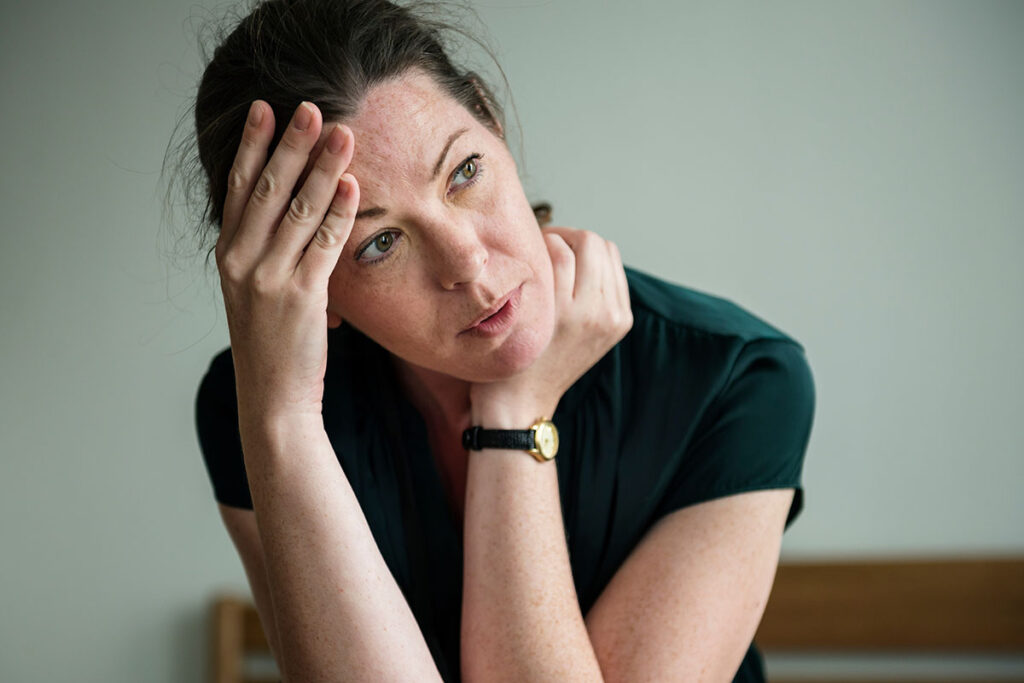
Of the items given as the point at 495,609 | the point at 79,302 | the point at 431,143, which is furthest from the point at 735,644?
the point at 79,302

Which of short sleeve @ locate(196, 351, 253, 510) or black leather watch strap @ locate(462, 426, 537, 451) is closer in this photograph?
black leather watch strap @ locate(462, 426, 537, 451)

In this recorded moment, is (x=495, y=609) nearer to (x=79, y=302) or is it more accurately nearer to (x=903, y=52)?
(x=903, y=52)

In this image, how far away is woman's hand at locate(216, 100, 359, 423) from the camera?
777 mm

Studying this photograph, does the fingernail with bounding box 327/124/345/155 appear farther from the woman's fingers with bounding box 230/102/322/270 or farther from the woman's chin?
the woman's chin

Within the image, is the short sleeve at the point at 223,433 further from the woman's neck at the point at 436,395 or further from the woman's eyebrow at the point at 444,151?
the woman's eyebrow at the point at 444,151

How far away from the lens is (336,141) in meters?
0.76

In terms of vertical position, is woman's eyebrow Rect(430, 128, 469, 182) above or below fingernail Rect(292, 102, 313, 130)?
below

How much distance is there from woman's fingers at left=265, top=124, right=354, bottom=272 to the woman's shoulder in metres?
0.39

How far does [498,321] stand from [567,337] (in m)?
0.10

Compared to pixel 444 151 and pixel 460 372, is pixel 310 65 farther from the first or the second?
pixel 460 372

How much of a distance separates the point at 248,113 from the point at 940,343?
4.60 feet

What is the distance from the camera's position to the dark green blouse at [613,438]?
0.94 m

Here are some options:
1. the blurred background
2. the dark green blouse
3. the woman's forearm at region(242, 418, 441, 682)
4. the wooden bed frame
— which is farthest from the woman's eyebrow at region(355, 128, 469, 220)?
the wooden bed frame

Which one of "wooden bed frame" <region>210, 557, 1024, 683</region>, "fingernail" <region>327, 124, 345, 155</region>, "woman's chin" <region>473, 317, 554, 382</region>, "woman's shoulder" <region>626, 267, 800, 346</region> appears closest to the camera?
"fingernail" <region>327, 124, 345, 155</region>
